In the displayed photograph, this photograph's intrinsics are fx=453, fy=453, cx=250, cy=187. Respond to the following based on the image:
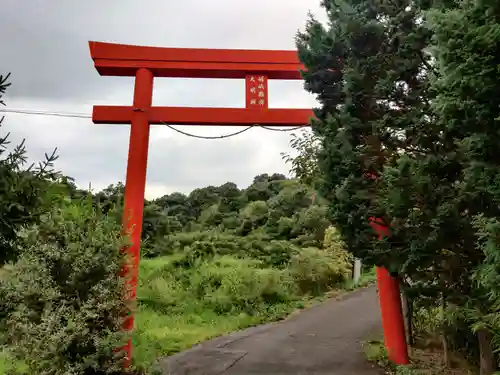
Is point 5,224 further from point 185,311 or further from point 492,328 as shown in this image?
point 185,311

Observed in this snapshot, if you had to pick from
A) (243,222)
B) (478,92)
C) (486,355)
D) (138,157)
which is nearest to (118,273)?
(138,157)

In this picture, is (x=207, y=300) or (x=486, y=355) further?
(x=207, y=300)

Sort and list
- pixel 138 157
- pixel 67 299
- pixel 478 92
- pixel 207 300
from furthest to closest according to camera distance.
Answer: pixel 207 300 → pixel 138 157 → pixel 67 299 → pixel 478 92

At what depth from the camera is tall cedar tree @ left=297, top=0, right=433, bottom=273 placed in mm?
4977

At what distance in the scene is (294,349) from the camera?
747 cm

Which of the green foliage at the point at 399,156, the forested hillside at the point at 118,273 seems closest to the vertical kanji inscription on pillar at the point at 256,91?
the green foliage at the point at 399,156

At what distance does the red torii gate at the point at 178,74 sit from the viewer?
6539 millimetres

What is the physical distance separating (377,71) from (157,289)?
798 cm

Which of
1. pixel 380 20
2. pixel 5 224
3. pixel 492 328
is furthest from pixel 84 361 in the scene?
pixel 380 20

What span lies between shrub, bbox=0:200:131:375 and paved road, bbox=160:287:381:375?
1.50m

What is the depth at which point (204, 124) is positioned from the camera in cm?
669

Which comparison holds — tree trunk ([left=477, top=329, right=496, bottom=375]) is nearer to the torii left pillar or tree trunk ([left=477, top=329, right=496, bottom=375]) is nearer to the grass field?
the torii left pillar

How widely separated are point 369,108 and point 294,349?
13.9 ft

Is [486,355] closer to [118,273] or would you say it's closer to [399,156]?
[399,156]
